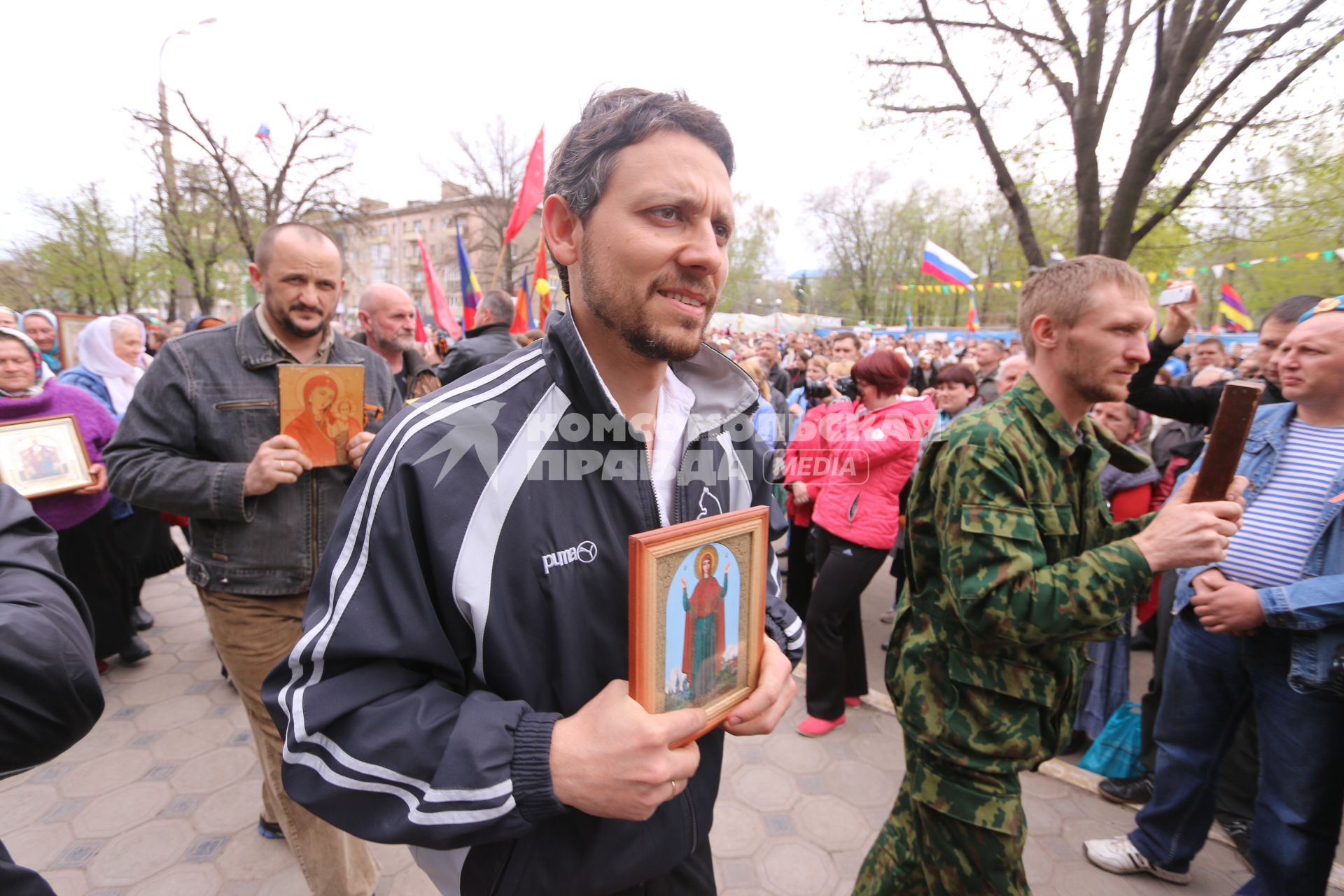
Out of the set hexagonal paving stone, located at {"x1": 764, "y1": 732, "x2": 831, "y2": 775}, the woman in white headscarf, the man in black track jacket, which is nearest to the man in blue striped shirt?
hexagonal paving stone, located at {"x1": 764, "y1": 732, "x2": 831, "y2": 775}

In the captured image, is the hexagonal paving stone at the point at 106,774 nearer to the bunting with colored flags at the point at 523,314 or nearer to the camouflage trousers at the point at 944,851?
the camouflage trousers at the point at 944,851

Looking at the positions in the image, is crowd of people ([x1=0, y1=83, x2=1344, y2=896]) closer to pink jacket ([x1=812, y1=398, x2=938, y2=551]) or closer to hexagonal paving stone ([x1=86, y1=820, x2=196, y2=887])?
pink jacket ([x1=812, y1=398, x2=938, y2=551])

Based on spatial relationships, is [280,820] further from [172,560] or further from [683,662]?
[172,560]

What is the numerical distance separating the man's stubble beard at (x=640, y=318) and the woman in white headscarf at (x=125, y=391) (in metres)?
4.75

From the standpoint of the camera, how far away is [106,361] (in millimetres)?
5094

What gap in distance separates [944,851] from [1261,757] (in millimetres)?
1539

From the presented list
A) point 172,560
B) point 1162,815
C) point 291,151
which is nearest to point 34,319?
point 172,560

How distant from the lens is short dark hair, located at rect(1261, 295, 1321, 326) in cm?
335

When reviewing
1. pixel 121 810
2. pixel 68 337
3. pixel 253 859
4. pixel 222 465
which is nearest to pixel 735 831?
pixel 253 859

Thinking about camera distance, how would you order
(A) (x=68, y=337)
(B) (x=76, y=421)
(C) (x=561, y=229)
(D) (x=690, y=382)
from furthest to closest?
(A) (x=68, y=337), (B) (x=76, y=421), (D) (x=690, y=382), (C) (x=561, y=229)

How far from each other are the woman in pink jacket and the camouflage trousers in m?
1.66

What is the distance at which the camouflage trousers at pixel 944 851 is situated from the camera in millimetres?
1963

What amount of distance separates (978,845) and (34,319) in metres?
9.38

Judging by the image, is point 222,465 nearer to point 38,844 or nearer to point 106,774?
point 38,844
